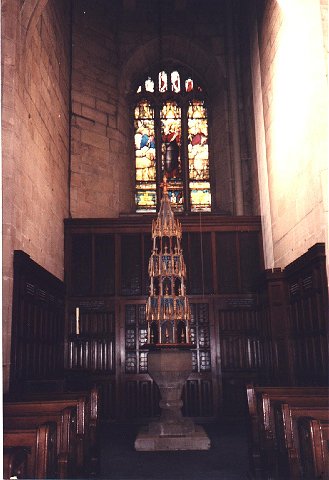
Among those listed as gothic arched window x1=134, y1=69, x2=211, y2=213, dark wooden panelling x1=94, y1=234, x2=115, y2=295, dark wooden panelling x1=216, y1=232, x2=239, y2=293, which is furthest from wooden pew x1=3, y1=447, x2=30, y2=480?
gothic arched window x1=134, y1=69, x2=211, y2=213

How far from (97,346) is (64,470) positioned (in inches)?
260

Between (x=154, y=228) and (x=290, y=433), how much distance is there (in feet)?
15.9

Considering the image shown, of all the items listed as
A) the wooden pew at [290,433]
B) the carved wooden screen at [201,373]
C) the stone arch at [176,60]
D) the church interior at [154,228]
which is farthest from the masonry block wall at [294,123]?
the wooden pew at [290,433]

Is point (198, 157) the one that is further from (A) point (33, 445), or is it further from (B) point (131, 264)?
(A) point (33, 445)

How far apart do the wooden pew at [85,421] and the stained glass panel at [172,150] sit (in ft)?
24.2

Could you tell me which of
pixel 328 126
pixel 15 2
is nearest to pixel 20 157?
pixel 15 2

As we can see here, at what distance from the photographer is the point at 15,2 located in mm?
6492

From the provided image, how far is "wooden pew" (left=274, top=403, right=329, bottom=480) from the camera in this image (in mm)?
3365

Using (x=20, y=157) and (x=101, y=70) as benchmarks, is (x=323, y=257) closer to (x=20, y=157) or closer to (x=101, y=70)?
(x=20, y=157)

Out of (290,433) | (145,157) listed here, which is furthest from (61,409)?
(145,157)

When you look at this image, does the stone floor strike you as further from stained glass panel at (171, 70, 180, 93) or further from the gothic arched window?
stained glass panel at (171, 70, 180, 93)

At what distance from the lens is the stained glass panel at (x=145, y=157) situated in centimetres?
1228

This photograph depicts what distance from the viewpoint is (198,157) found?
12594 mm

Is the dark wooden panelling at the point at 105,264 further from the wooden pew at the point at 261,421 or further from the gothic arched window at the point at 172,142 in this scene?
the wooden pew at the point at 261,421
